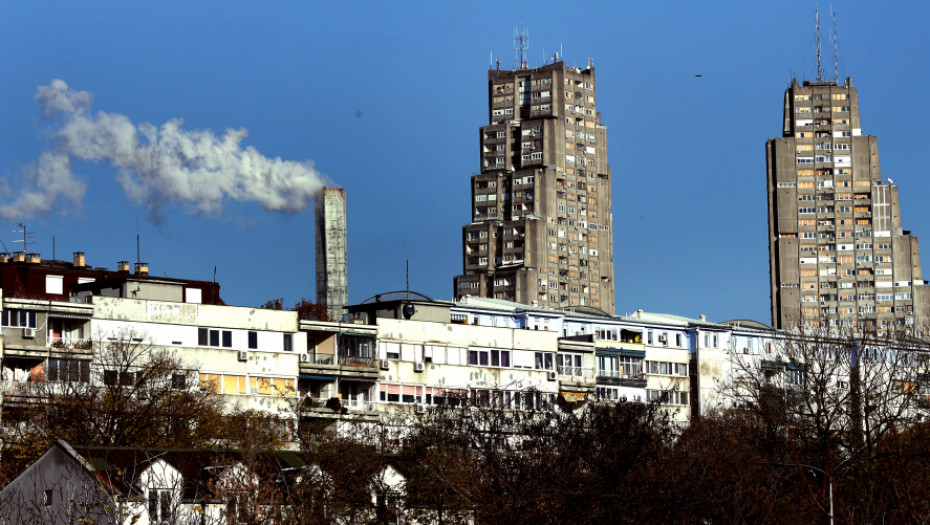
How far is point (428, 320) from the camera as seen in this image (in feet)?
281

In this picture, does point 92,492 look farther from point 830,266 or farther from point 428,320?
point 830,266

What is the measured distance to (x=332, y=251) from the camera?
334 ft

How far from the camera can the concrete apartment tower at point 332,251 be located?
334ft

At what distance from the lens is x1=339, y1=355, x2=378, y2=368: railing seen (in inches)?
3095

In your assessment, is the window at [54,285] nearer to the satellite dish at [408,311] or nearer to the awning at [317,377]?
the awning at [317,377]

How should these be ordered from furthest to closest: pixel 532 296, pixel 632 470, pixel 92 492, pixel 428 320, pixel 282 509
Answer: pixel 532 296
pixel 428 320
pixel 632 470
pixel 282 509
pixel 92 492

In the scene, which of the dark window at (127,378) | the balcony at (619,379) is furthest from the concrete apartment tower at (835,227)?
the dark window at (127,378)

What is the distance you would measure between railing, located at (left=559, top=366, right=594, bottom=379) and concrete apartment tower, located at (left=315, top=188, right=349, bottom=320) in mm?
18858

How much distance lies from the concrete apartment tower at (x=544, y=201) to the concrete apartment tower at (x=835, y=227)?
77.2 feet

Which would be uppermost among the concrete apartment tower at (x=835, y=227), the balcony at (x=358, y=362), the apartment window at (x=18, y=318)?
the concrete apartment tower at (x=835, y=227)

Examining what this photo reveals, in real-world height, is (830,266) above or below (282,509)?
above

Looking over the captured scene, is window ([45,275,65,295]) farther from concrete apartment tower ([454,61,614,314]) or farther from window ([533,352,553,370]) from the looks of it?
concrete apartment tower ([454,61,614,314])

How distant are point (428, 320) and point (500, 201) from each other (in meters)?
107

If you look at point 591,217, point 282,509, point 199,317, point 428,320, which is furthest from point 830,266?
point 282,509
